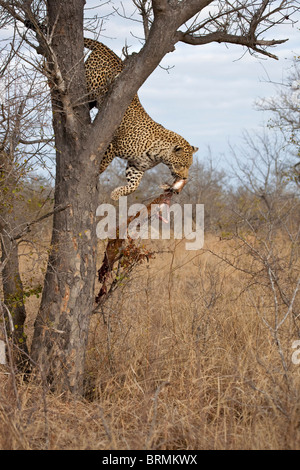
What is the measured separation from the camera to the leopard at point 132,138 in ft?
18.6

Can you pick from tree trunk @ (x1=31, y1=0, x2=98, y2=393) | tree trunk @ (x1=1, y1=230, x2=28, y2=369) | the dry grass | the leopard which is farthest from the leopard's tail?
the dry grass

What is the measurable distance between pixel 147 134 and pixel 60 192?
4.77 ft

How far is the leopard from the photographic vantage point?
5.68 m

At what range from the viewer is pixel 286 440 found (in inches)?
142

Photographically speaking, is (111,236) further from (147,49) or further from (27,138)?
(147,49)

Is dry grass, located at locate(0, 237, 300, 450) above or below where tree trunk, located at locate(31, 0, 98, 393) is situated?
below

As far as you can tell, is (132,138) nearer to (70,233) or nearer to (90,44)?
(90,44)

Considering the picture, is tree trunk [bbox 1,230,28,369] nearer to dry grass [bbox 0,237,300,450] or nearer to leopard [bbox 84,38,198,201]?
dry grass [bbox 0,237,300,450]

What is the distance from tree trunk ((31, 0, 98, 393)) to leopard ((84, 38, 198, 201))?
0.37 m

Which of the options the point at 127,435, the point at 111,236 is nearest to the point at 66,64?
the point at 111,236

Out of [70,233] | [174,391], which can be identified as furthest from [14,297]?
[174,391]

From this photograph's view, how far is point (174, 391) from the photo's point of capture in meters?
4.70

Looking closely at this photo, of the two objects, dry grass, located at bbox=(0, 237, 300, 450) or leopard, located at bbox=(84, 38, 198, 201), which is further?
leopard, located at bbox=(84, 38, 198, 201)

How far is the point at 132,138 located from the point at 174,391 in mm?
2604
